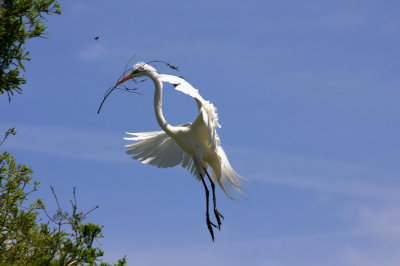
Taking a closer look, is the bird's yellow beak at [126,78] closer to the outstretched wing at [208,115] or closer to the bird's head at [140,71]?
the bird's head at [140,71]

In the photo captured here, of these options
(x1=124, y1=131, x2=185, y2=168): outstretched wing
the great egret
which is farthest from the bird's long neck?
(x1=124, y1=131, x2=185, y2=168): outstretched wing

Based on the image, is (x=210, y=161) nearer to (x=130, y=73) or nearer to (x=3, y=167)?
(x=130, y=73)

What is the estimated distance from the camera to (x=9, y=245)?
23.5 ft

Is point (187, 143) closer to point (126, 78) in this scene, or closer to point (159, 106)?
point (159, 106)

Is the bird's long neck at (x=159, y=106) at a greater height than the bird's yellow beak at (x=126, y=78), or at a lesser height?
lesser

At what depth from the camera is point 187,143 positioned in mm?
8422

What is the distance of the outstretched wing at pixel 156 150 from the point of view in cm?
955

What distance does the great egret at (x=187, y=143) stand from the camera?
7.94 meters

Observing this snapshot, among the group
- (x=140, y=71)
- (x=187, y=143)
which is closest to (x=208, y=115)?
(x=187, y=143)

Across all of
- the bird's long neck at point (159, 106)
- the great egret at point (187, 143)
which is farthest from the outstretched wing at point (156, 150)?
the bird's long neck at point (159, 106)

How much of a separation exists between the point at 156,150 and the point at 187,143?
134cm

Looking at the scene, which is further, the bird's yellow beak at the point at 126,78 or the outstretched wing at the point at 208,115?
the bird's yellow beak at the point at 126,78

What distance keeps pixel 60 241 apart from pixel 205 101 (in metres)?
2.87

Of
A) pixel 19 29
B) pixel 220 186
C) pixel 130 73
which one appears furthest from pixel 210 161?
pixel 19 29
